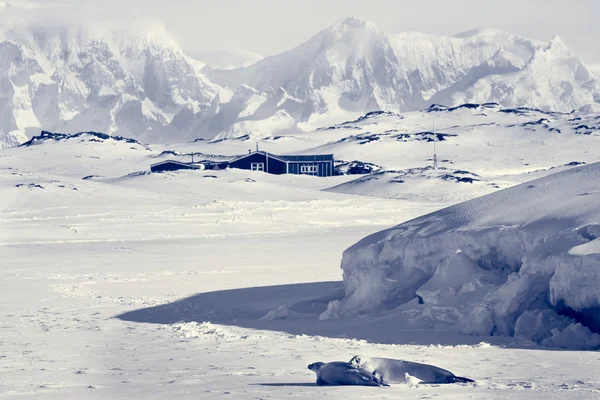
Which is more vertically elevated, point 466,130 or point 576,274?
point 466,130

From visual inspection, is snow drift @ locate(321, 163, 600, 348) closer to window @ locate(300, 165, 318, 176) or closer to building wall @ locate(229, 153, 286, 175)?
building wall @ locate(229, 153, 286, 175)

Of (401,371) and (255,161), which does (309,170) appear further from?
(401,371)

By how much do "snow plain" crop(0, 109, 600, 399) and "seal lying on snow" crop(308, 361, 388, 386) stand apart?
22 cm

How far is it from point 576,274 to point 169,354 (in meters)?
6.21

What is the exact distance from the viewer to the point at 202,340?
20891 mm

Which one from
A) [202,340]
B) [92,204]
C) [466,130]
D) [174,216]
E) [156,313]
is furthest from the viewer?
[466,130]

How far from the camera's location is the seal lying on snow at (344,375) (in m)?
16.0

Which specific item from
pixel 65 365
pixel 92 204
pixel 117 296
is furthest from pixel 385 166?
pixel 65 365

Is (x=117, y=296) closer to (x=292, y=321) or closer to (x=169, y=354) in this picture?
(x=292, y=321)

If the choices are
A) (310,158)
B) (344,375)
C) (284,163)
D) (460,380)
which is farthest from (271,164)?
(460,380)

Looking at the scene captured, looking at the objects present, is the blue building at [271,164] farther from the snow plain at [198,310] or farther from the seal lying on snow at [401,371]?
the seal lying on snow at [401,371]

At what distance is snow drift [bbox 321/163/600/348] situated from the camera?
754 inches

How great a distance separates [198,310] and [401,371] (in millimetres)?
9733

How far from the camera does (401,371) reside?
16.2 metres
